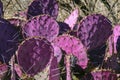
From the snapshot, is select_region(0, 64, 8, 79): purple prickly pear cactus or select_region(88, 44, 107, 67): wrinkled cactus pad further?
select_region(88, 44, 107, 67): wrinkled cactus pad

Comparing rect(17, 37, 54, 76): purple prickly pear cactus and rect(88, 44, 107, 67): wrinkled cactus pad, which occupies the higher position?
rect(17, 37, 54, 76): purple prickly pear cactus

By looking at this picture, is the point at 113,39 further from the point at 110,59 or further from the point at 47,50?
the point at 47,50

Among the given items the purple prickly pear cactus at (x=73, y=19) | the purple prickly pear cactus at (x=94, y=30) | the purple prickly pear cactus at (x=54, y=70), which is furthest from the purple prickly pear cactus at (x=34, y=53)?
the purple prickly pear cactus at (x=73, y=19)

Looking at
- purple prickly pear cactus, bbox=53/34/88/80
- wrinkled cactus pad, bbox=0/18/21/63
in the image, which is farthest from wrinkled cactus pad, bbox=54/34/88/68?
wrinkled cactus pad, bbox=0/18/21/63

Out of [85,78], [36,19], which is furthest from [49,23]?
[85,78]

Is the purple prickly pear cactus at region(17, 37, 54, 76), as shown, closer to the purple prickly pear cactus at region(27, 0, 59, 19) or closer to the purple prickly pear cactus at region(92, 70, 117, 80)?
the purple prickly pear cactus at region(92, 70, 117, 80)

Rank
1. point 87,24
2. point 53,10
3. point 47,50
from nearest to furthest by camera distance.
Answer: point 47,50
point 87,24
point 53,10

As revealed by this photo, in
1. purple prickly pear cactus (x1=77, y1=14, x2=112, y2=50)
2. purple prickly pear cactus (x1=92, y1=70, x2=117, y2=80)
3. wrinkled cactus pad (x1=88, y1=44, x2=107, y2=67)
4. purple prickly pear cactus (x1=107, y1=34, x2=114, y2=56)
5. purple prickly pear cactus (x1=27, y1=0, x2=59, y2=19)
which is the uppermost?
purple prickly pear cactus (x1=27, y1=0, x2=59, y2=19)
